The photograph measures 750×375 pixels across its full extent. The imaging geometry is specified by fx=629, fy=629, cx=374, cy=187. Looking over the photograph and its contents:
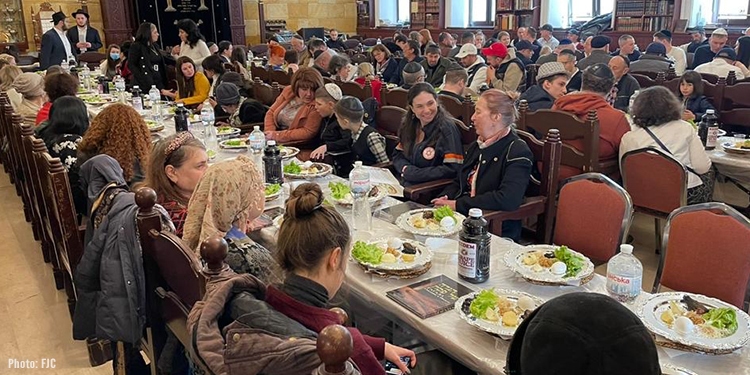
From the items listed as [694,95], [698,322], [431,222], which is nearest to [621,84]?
[694,95]

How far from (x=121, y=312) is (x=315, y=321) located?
1.00 meters

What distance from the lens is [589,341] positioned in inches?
34.0

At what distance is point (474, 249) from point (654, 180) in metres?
2.05

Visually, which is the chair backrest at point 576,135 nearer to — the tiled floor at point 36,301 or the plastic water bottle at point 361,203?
the tiled floor at point 36,301

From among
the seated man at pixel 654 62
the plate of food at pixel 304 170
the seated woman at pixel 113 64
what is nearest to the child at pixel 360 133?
the plate of food at pixel 304 170

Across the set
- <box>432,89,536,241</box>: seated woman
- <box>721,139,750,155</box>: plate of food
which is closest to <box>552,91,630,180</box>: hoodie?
<box>721,139,750,155</box>: plate of food

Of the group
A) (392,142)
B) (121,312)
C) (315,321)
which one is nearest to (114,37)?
(392,142)

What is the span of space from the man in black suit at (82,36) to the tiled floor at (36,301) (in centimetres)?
627

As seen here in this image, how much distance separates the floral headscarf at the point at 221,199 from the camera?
2059mm

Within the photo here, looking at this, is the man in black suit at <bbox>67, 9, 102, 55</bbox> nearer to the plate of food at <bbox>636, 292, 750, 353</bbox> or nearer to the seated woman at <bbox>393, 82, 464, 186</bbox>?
the seated woman at <bbox>393, 82, 464, 186</bbox>

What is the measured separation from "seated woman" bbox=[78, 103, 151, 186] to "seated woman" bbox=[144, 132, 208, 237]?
0.65 m

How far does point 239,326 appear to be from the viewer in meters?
1.27

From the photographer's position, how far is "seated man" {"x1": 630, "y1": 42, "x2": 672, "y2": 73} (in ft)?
22.1

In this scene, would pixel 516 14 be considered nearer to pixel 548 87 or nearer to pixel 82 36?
pixel 548 87
